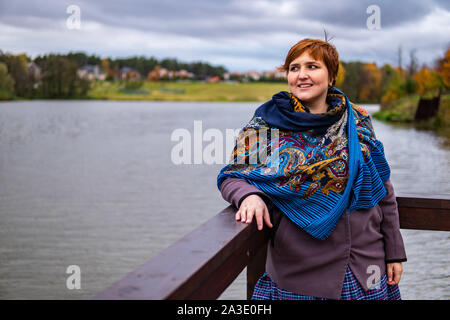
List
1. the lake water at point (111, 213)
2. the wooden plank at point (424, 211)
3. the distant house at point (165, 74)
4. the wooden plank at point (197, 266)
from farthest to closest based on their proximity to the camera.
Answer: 1. the distant house at point (165, 74)
2. the lake water at point (111, 213)
3. the wooden plank at point (424, 211)
4. the wooden plank at point (197, 266)

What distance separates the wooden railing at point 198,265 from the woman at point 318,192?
0.47 ft

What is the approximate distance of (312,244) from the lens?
177 cm

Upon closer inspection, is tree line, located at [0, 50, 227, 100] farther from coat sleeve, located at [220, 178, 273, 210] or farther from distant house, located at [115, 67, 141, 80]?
coat sleeve, located at [220, 178, 273, 210]

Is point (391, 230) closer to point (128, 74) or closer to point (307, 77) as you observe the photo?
point (307, 77)

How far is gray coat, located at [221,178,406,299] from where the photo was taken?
68.3 inches

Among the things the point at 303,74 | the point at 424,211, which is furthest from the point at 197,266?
the point at 424,211

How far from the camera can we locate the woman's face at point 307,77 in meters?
1.85

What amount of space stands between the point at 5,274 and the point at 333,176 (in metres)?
6.77

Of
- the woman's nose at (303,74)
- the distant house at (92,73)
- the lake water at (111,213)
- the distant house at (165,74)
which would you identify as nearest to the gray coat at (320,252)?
the woman's nose at (303,74)

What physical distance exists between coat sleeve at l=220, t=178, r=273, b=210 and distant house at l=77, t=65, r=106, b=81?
86.6m

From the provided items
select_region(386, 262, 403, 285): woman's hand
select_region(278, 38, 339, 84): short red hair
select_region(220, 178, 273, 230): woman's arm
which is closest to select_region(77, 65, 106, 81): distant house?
select_region(278, 38, 339, 84): short red hair

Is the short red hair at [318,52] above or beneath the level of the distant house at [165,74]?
beneath

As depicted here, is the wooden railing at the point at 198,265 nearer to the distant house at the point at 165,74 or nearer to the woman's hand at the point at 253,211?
the woman's hand at the point at 253,211

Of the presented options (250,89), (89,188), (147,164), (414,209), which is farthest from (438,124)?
(250,89)
